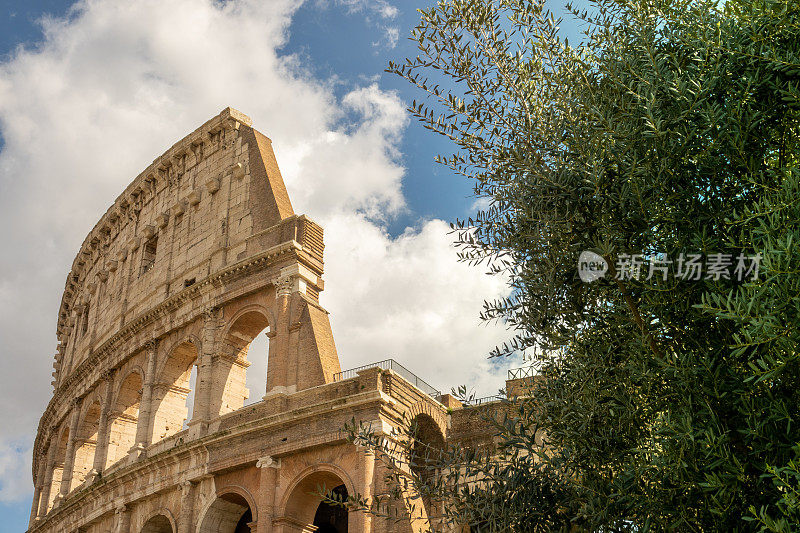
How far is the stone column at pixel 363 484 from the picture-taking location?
14.6 metres

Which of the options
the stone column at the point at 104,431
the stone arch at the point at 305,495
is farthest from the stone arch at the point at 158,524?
the stone arch at the point at 305,495

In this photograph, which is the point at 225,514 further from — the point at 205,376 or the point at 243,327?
the point at 243,327

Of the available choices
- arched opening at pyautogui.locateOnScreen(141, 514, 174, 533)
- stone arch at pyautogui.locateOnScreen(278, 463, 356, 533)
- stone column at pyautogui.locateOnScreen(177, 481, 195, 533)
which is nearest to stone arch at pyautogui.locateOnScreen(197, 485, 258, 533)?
stone column at pyautogui.locateOnScreen(177, 481, 195, 533)

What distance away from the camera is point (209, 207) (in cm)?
2286

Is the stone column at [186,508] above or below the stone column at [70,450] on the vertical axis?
below

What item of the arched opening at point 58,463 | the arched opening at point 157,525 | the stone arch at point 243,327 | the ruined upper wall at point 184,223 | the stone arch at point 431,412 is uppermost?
the ruined upper wall at point 184,223

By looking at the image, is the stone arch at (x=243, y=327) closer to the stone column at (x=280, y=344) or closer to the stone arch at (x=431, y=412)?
the stone column at (x=280, y=344)

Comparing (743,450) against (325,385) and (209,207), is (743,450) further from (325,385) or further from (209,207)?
(209,207)

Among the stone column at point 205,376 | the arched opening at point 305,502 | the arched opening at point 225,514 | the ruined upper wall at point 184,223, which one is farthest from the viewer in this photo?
the ruined upper wall at point 184,223

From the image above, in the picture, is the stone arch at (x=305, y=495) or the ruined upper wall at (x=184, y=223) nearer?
the stone arch at (x=305, y=495)

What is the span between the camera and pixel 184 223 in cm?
2367

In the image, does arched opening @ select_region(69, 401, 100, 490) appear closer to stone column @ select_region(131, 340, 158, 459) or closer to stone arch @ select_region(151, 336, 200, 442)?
stone column @ select_region(131, 340, 158, 459)

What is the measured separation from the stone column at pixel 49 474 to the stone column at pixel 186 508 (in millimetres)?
11381

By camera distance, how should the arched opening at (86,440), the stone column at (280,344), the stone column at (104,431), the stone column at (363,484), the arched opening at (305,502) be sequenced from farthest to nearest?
the arched opening at (86,440) → the stone column at (104,431) → the stone column at (280,344) → the arched opening at (305,502) → the stone column at (363,484)
